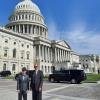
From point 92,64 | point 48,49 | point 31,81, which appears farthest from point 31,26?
point 31,81

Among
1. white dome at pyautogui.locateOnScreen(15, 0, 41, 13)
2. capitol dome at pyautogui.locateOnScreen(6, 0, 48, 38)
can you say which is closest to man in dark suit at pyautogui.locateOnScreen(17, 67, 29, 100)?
capitol dome at pyautogui.locateOnScreen(6, 0, 48, 38)

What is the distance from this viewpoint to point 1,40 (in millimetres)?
83500

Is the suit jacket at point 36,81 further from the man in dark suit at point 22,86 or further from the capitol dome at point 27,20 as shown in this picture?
the capitol dome at point 27,20

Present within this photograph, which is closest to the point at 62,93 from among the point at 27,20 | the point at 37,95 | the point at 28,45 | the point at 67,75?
the point at 37,95

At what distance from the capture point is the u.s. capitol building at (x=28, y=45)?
86938 millimetres

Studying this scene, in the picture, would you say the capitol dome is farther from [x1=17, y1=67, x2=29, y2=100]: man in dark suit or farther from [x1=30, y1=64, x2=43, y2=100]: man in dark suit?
[x1=30, y1=64, x2=43, y2=100]: man in dark suit

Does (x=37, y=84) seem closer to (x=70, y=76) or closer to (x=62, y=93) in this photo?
(x=62, y=93)

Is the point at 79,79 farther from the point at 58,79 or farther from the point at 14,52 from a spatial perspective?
the point at 14,52

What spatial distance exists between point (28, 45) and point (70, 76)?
6123cm

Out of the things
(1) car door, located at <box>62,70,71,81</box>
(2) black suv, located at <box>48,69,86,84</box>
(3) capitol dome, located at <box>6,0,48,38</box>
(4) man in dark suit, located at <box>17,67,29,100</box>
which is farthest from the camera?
(3) capitol dome, located at <box>6,0,48,38</box>

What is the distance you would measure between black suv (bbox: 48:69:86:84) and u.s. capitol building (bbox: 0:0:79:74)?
4206 cm

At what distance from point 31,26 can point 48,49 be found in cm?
1485

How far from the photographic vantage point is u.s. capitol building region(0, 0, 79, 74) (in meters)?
86.9

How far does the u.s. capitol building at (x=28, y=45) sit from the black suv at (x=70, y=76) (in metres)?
42.1
